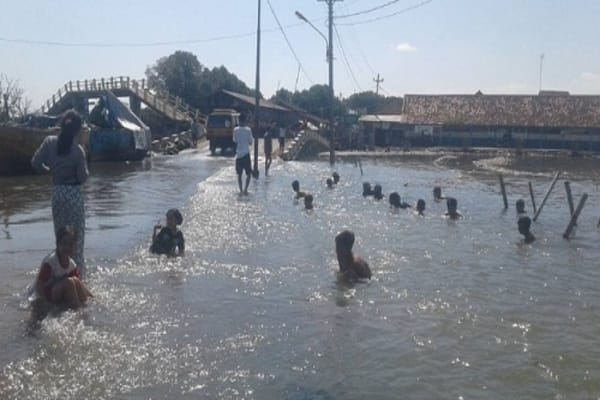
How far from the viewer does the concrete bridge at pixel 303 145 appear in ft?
134

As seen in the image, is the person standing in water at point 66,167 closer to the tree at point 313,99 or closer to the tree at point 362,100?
the tree at point 313,99

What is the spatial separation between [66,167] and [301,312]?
323 centimetres

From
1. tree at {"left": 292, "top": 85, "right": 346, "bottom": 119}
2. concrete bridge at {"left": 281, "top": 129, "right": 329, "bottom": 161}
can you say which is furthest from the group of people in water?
tree at {"left": 292, "top": 85, "right": 346, "bottom": 119}

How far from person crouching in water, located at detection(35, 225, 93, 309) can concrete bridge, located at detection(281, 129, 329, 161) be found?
30.9m

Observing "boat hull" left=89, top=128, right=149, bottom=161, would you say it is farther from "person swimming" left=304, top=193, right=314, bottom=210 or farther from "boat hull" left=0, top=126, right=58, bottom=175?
"person swimming" left=304, top=193, right=314, bottom=210

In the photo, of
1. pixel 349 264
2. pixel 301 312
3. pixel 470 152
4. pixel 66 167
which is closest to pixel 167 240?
pixel 66 167

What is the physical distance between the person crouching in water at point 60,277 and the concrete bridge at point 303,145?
3086 cm

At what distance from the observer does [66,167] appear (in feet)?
27.6

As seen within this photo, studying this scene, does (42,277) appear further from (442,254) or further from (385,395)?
(442,254)

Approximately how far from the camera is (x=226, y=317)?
7.54 m

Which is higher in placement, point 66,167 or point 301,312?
point 66,167

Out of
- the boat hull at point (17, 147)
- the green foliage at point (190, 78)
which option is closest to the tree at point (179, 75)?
the green foliage at point (190, 78)

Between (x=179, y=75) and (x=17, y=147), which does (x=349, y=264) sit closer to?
(x=17, y=147)

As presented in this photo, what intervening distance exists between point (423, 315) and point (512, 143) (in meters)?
54.2
